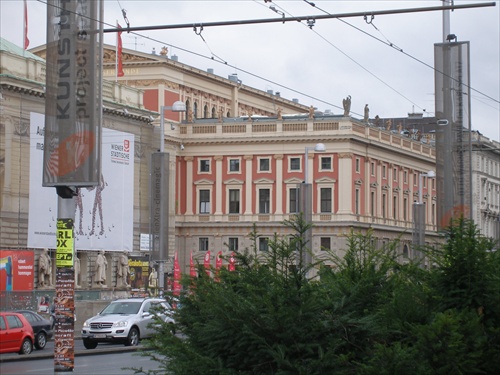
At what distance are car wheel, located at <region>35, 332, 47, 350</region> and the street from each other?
3902 mm

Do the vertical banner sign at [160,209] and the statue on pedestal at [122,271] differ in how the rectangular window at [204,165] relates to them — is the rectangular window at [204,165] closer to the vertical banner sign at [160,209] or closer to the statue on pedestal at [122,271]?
the statue on pedestal at [122,271]

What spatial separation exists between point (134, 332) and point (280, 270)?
26848mm

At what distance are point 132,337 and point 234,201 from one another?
57.2 m

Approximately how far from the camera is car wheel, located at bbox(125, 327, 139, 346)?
Answer: 36.8 meters

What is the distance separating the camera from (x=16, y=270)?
58406 millimetres

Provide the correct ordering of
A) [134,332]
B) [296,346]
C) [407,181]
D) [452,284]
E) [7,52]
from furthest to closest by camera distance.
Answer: [407,181]
[7,52]
[134,332]
[452,284]
[296,346]

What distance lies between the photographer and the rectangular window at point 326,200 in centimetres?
9106

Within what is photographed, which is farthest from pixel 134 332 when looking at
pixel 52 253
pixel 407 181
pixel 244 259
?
pixel 407 181

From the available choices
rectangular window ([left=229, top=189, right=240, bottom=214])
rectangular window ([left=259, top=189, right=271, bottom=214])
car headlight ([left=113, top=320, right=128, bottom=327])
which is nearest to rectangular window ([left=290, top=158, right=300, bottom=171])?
rectangular window ([left=259, top=189, right=271, bottom=214])

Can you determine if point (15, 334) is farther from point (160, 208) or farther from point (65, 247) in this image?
point (65, 247)

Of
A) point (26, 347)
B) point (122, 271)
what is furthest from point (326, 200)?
point (26, 347)

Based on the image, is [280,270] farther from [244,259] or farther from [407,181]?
[407,181]

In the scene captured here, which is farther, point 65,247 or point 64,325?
point 65,247

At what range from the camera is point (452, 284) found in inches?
436
